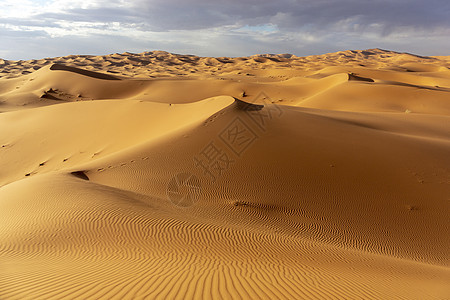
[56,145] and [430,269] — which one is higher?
[430,269]

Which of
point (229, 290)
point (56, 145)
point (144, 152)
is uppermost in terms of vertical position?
point (229, 290)

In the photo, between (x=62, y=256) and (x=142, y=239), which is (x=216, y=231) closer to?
(x=142, y=239)

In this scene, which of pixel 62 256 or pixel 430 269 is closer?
pixel 62 256

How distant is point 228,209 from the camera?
30.2 feet

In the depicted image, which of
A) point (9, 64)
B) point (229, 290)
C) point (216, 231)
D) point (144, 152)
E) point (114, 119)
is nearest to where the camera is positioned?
point (229, 290)

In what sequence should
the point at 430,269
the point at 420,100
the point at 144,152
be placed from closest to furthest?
the point at 430,269
the point at 144,152
the point at 420,100

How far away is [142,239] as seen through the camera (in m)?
6.50

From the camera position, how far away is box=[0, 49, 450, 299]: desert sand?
4.59 m

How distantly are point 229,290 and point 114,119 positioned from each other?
66.2 ft

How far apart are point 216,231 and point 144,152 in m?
7.45

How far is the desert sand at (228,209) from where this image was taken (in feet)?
15.1

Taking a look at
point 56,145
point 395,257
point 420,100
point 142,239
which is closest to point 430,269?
point 395,257

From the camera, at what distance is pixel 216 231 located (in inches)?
282

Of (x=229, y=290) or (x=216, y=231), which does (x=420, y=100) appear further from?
(x=229, y=290)
